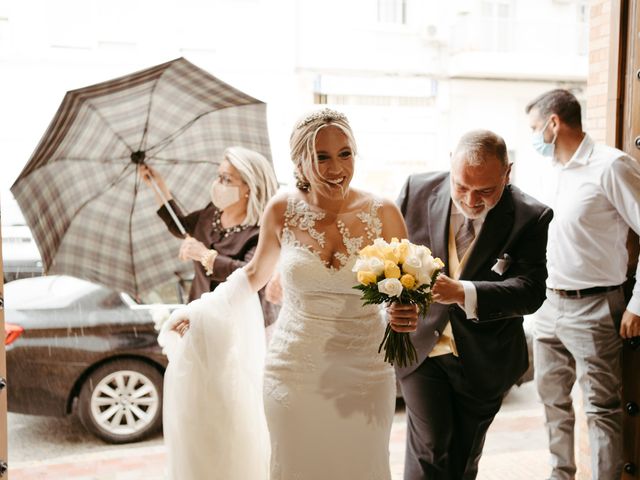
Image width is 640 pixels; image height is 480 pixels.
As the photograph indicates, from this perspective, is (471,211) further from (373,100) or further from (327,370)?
(373,100)

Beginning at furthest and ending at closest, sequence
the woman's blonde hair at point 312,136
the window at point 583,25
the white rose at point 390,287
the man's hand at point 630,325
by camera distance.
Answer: the window at point 583,25 → the man's hand at point 630,325 → the woman's blonde hair at point 312,136 → the white rose at point 390,287

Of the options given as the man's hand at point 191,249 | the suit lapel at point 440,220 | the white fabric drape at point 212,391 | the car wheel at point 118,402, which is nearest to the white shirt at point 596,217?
the suit lapel at point 440,220

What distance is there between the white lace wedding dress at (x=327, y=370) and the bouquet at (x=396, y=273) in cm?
17

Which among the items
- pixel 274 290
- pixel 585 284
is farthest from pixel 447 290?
pixel 585 284

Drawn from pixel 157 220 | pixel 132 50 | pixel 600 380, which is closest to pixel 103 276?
pixel 157 220

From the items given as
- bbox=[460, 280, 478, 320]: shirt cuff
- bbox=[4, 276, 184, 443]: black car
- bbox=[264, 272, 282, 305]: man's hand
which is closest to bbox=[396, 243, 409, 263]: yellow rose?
bbox=[460, 280, 478, 320]: shirt cuff

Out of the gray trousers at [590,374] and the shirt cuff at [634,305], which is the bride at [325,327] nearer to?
the gray trousers at [590,374]

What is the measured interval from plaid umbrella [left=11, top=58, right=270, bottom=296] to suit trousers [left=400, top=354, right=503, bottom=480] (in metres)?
1.19

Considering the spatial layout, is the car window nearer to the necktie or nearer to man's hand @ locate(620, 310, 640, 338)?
the necktie

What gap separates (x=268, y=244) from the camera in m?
2.62

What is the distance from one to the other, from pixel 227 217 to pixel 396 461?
6.19 feet

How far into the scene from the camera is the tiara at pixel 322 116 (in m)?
2.45

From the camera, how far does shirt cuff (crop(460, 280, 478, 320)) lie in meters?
2.55

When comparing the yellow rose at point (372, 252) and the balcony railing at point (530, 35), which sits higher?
the balcony railing at point (530, 35)
